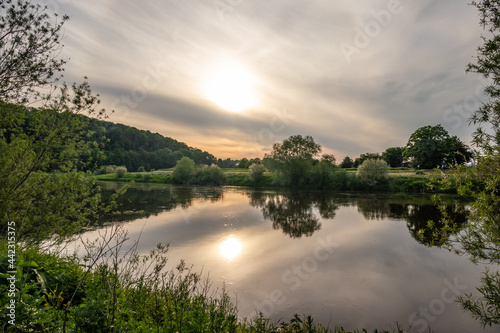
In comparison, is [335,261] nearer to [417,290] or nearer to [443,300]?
[417,290]

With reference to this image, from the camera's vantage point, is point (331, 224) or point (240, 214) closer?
point (331, 224)

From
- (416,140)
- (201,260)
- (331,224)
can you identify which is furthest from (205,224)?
(416,140)

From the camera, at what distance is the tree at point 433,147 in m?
66.4

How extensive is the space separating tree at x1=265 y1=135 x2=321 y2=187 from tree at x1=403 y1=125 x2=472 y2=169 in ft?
92.9

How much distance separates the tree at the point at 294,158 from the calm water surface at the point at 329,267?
44765 mm

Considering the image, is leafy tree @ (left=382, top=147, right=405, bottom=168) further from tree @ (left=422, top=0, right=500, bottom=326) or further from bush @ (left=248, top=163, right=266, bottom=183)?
tree @ (left=422, top=0, right=500, bottom=326)

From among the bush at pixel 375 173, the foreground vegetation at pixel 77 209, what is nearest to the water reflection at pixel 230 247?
the foreground vegetation at pixel 77 209

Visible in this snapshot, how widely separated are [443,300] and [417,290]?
1.03 metres

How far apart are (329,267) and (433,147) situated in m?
72.9

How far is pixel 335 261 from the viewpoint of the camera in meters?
14.1

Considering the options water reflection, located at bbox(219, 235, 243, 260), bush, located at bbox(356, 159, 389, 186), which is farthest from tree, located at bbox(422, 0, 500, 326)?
bush, located at bbox(356, 159, 389, 186)

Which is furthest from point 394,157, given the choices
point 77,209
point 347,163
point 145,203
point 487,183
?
point 77,209

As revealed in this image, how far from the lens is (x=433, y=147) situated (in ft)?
223

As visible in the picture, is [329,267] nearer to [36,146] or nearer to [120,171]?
[36,146]
